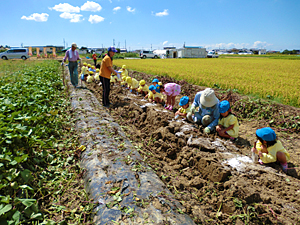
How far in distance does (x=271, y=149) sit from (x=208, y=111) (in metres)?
1.37

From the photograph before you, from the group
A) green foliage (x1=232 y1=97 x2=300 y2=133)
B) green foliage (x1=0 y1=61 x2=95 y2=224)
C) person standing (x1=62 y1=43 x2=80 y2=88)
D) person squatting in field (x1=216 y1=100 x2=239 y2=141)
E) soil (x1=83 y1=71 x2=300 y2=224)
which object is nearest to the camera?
green foliage (x1=0 y1=61 x2=95 y2=224)

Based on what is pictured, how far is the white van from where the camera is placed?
97.7 ft

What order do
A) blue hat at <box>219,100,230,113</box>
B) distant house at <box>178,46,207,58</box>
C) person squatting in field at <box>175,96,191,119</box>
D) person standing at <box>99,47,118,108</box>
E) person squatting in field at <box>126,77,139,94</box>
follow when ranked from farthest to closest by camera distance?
1. distant house at <box>178,46,207,58</box>
2. person squatting in field at <box>126,77,139,94</box>
3. person standing at <box>99,47,118,108</box>
4. person squatting in field at <box>175,96,191,119</box>
5. blue hat at <box>219,100,230,113</box>

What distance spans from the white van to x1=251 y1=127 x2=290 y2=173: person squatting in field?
37333 mm

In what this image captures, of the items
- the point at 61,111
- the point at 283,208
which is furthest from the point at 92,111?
the point at 283,208

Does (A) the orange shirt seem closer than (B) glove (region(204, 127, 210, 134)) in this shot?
No

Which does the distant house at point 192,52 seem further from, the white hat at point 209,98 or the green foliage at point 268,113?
the white hat at point 209,98

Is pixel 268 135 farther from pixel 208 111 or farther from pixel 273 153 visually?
pixel 208 111

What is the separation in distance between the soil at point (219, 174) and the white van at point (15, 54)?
34.8 meters

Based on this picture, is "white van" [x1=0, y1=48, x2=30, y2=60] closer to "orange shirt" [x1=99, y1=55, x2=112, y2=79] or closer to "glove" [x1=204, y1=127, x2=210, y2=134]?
"orange shirt" [x1=99, y1=55, x2=112, y2=79]

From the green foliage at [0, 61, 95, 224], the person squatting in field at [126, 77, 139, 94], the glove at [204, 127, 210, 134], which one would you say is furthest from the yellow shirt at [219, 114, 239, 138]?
the person squatting in field at [126, 77, 139, 94]

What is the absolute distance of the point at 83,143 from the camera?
131 inches

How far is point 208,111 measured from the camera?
149 inches

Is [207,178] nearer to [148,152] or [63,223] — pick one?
[148,152]
